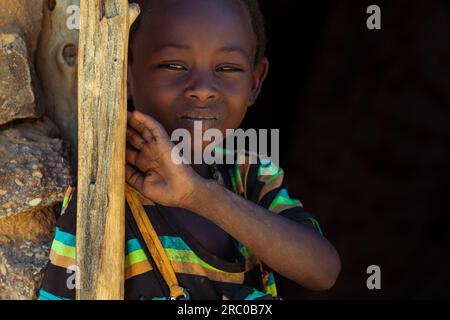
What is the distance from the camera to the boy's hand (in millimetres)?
1570

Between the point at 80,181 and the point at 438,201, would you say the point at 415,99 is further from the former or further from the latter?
the point at 80,181

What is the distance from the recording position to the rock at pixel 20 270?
1883mm

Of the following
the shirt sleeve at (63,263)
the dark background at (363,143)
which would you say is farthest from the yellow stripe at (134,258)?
the dark background at (363,143)

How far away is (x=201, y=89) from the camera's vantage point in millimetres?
1788

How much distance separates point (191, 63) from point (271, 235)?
0.49 meters

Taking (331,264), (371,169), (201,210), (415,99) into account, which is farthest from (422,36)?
(201,210)

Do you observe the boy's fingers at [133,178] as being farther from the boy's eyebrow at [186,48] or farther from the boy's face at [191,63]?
the boy's eyebrow at [186,48]

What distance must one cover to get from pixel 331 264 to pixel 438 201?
10.0ft

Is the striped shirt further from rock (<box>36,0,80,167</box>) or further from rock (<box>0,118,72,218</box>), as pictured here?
rock (<box>36,0,80,167</box>)

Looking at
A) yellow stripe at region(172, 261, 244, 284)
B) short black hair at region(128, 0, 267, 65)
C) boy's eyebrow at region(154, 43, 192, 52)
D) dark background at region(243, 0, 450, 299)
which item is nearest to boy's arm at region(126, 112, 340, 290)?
yellow stripe at region(172, 261, 244, 284)

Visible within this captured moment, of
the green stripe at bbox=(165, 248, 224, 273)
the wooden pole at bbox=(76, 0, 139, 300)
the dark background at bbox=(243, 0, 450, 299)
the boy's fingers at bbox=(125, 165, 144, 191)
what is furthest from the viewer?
the dark background at bbox=(243, 0, 450, 299)

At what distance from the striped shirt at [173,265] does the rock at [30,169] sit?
0.43 ft

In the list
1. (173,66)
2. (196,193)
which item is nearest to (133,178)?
(196,193)

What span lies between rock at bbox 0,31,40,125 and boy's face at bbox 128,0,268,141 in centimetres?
28
